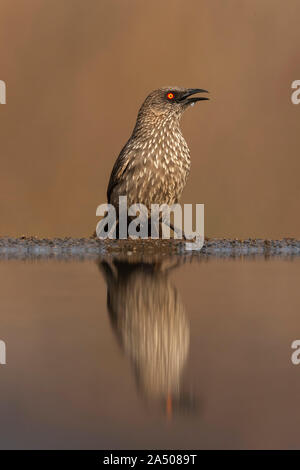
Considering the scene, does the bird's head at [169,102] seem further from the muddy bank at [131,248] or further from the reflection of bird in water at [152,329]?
the reflection of bird in water at [152,329]

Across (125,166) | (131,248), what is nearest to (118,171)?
(125,166)

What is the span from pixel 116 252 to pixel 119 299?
2.84m

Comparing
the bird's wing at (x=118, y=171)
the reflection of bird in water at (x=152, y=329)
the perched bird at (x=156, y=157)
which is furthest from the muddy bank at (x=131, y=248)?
the reflection of bird in water at (x=152, y=329)

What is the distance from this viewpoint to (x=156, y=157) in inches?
367

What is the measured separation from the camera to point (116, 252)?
812 centimetres

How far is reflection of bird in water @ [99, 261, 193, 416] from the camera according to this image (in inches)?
132

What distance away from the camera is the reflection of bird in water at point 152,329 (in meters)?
3.36

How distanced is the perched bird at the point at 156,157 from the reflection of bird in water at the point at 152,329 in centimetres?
288

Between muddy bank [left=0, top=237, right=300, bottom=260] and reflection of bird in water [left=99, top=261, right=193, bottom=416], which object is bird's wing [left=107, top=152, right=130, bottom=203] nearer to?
muddy bank [left=0, top=237, right=300, bottom=260]

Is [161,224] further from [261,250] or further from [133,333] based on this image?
[133,333]

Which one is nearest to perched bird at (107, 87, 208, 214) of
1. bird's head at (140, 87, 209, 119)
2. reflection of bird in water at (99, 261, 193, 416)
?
bird's head at (140, 87, 209, 119)

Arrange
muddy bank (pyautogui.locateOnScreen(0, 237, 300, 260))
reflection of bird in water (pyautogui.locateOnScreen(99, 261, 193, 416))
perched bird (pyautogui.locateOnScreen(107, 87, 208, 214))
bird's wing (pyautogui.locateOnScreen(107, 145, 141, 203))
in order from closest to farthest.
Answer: reflection of bird in water (pyautogui.locateOnScreen(99, 261, 193, 416))
muddy bank (pyautogui.locateOnScreen(0, 237, 300, 260))
perched bird (pyautogui.locateOnScreen(107, 87, 208, 214))
bird's wing (pyautogui.locateOnScreen(107, 145, 141, 203))

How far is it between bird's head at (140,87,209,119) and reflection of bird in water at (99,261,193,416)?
3.79 metres

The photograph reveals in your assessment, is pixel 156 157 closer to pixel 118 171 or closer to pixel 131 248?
pixel 118 171
